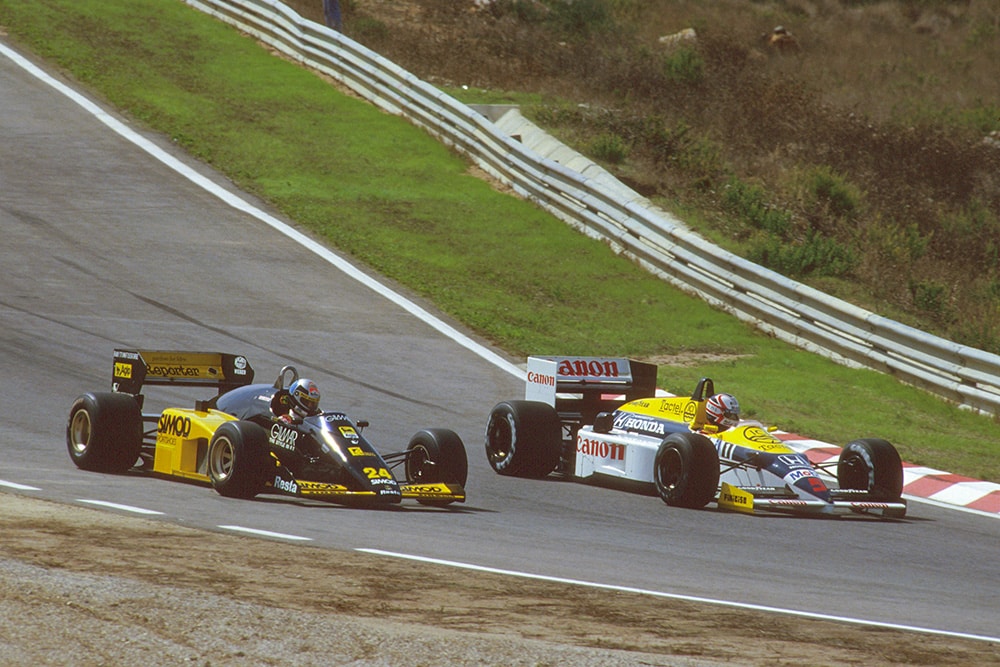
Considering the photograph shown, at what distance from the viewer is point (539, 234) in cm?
2383

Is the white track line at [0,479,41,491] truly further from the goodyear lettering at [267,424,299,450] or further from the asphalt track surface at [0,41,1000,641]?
the goodyear lettering at [267,424,299,450]

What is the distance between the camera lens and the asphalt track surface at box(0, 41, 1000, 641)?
936 centimetres

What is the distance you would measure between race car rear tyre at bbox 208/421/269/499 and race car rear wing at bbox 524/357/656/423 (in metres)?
4.13

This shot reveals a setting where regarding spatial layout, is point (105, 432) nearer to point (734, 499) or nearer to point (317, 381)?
point (317, 381)

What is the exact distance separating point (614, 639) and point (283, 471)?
4.99 metres

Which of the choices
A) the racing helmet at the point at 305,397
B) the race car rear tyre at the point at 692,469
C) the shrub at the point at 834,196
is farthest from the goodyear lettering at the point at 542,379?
the shrub at the point at 834,196

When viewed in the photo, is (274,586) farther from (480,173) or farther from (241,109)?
(241,109)

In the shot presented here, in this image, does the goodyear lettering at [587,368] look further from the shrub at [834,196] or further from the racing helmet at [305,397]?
the shrub at [834,196]

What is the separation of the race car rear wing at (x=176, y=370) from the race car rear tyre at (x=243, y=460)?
1.68 metres

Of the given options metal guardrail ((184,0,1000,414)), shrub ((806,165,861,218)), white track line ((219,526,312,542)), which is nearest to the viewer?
white track line ((219,526,312,542))

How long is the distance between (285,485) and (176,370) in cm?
227

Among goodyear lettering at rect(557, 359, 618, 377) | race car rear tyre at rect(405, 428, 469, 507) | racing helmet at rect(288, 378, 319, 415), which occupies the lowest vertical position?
race car rear tyre at rect(405, 428, 469, 507)

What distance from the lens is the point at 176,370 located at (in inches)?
505

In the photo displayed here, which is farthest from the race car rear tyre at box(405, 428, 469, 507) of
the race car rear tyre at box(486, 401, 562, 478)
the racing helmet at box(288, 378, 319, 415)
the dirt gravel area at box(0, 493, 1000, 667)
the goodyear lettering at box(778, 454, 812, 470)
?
the dirt gravel area at box(0, 493, 1000, 667)
